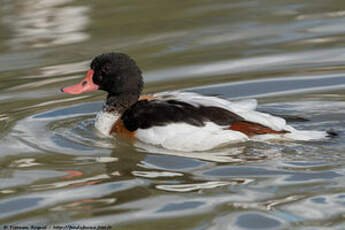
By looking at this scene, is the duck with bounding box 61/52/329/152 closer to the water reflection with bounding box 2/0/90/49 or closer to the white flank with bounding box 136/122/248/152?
the white flank with bounding box 136/122/248/152

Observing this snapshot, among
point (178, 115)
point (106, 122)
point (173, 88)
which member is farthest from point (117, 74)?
point (173, 88)

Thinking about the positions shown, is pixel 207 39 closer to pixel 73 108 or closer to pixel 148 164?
pixel 73 108

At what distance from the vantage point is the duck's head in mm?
9344

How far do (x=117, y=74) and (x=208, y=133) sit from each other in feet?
5.11

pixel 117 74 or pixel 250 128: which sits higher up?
pixel 117 74

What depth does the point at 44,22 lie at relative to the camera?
48.2 ft

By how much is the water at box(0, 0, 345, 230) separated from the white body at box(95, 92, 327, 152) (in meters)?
0.11

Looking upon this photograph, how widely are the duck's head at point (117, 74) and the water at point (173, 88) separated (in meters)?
0.57

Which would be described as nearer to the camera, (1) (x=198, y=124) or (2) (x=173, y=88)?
(1) (x=198, y=124)

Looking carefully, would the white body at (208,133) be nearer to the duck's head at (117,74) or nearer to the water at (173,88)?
the water at (173,88)

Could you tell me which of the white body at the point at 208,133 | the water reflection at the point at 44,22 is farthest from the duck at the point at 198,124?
the water reflection at the point at 44,22

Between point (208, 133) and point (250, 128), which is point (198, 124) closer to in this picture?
point (208, 133)

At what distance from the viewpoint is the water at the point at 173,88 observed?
22.0 feet

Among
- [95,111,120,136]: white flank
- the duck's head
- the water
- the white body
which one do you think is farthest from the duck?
the duck's head
